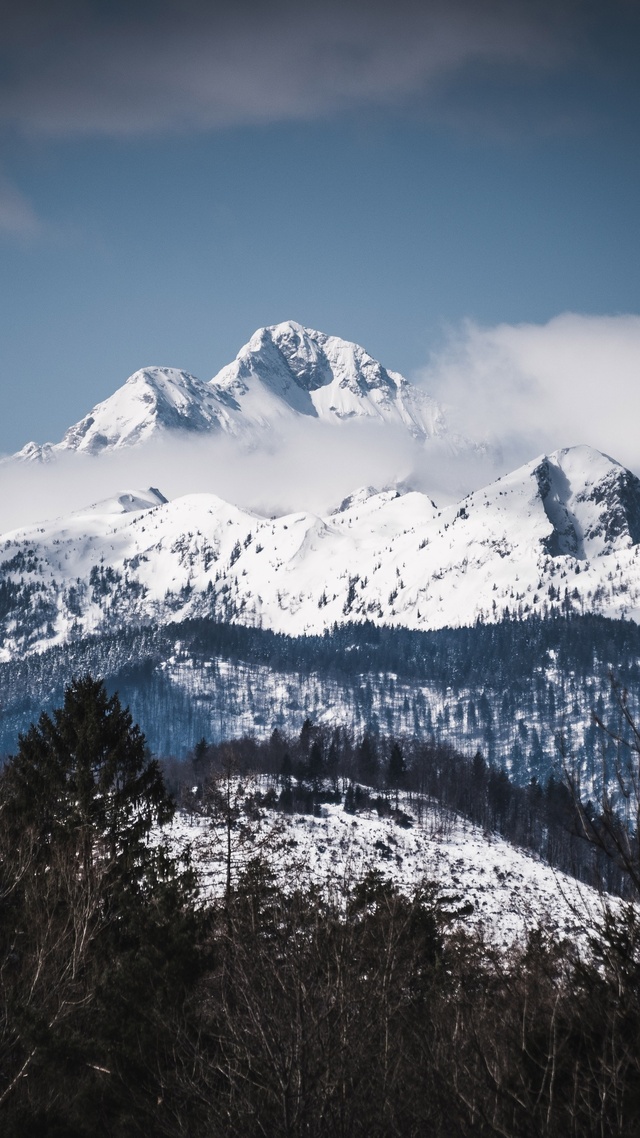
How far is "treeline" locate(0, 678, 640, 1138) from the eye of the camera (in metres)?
14.5

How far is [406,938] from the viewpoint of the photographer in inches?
1336

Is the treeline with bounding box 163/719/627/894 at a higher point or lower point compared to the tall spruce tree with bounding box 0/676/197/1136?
lower

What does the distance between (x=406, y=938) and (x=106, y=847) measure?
1064 centimetres

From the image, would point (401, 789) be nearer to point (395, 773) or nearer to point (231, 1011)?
point (395, 773)

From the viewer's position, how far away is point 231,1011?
24062mm

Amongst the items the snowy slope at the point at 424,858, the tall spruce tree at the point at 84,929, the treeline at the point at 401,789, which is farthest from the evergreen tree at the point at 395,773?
the tall spruce tree at the point at 84,929

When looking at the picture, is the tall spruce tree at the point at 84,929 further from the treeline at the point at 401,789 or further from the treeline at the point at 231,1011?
the treeline at the point at 401,789

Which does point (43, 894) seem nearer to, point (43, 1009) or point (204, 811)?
point (43, 1009)

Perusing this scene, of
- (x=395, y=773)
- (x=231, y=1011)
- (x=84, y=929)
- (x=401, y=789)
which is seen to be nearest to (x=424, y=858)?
(x=395, y=773)

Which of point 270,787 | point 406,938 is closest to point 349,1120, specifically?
point 406,938

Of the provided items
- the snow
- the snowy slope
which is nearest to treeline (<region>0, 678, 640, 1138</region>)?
the snowy slope

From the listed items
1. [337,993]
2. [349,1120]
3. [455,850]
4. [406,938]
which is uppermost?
[337,993]

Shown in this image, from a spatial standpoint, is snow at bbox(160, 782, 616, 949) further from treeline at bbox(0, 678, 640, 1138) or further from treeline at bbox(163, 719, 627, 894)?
treeline at bbox(0, 678, 640, 1138)

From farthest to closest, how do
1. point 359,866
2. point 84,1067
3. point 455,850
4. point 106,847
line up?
1. point 455,850
2. point 359,866
3. point 106,847
4. point 84,1067
